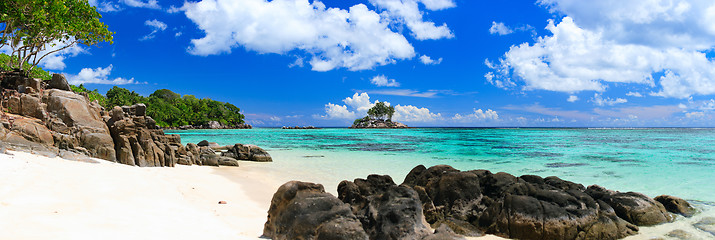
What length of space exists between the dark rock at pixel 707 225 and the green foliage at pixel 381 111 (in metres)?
128

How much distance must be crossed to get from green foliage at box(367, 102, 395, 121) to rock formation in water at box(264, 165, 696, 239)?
127989mm

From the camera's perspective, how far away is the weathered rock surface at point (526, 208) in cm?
608

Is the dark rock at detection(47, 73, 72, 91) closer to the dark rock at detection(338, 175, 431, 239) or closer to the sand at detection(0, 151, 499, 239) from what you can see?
the sand at detection(0, 151, 499, 239)

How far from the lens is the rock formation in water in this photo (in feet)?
16.3

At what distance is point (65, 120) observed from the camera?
10828 mm

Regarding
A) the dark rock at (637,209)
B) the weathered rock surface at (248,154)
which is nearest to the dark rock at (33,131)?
the weathered rock surface at (248,154)

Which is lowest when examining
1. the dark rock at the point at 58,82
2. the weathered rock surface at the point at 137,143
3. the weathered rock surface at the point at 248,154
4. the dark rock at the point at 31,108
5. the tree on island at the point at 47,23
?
the weathered rock surface at the point at 248,154

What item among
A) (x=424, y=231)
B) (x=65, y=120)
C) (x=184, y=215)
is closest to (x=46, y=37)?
(x=65, y=120)

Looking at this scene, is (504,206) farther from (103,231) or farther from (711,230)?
(103,231)

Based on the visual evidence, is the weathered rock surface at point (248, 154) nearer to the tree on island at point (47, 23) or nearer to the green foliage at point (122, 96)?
the tree on island at point (47, 23)

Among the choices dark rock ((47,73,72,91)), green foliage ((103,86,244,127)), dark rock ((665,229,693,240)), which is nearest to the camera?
dark rock ((665,229,693,240))

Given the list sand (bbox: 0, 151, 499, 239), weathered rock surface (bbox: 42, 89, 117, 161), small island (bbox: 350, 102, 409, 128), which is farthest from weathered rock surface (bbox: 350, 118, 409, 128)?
sand (bbox: 0, 151, 499, 239)

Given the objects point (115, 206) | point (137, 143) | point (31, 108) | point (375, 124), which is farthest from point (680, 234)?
point (375, 124)

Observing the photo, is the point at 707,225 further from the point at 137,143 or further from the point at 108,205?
the point at 137,143
